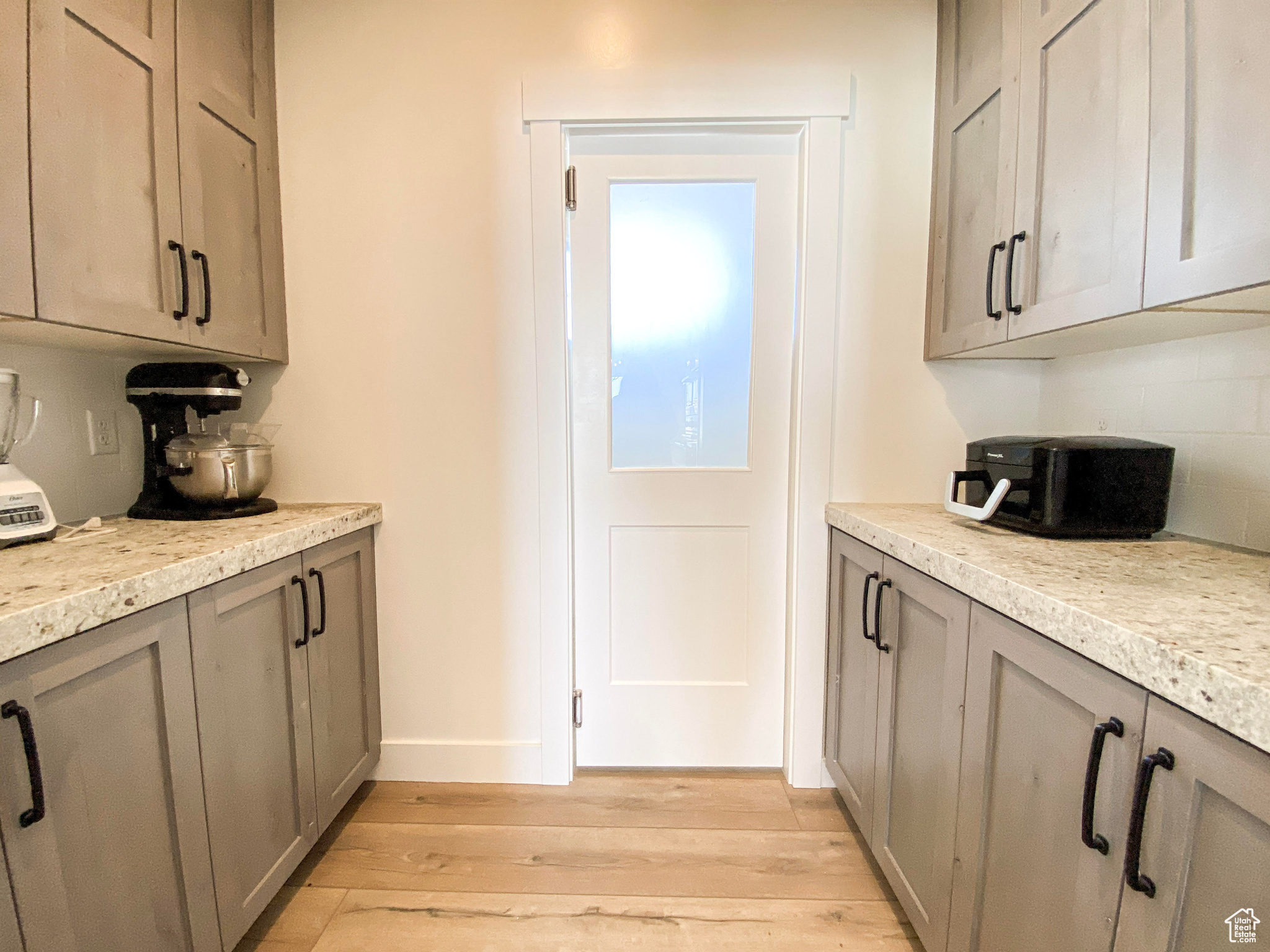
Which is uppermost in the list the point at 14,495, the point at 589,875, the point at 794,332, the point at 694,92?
the point at 694,92

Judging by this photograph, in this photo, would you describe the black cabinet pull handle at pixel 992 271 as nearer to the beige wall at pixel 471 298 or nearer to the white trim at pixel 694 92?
the beige wall at pixel 471 298

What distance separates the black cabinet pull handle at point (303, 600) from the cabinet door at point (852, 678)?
1.40 metres

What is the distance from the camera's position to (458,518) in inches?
66.7

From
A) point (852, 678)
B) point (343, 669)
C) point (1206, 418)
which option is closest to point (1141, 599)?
point (1206, 418)

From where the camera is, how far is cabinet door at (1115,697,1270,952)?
0.52 meters

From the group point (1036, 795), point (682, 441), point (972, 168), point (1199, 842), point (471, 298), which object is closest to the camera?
point (1199, 842)

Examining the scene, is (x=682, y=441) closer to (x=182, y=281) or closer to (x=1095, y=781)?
(x=1095, y=781)

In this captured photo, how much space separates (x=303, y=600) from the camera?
1.30 m

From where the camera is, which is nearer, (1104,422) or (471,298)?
(1104,422)

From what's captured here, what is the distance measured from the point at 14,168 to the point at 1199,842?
197 cm

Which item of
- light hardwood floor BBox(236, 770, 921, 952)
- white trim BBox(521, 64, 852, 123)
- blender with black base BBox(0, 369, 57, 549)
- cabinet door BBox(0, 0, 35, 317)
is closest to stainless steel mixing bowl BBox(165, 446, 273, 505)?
blender with black base BBox(0, 369, 57, 549)

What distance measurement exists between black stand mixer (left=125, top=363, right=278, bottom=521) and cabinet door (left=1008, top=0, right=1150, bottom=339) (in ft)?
6.49

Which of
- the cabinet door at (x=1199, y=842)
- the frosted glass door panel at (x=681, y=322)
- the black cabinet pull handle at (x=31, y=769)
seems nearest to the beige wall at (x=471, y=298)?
the frosted glass door panel at (x=681, y=322)

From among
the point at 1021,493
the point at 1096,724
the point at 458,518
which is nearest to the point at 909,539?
the point at 1021,493
